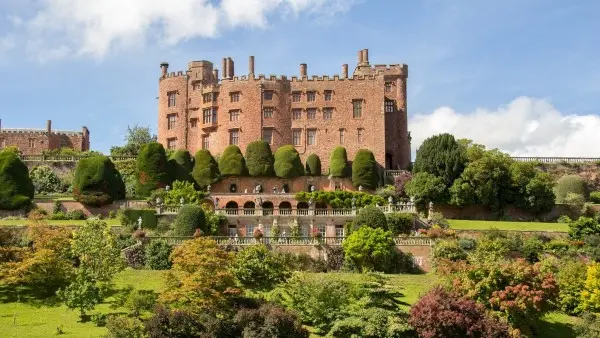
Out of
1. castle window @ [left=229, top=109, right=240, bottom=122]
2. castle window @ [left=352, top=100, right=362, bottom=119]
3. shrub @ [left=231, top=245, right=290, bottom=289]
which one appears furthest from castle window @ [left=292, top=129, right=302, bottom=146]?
shrub @ [left=231, top=245, right=290, bottom=289]

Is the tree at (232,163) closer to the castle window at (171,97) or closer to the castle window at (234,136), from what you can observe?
the castle window at (234,136)

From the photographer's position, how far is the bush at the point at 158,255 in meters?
46.2

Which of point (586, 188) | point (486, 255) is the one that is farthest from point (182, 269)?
point (586, 188)

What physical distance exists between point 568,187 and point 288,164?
24906 mm

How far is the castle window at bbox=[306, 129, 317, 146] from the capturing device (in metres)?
76.4

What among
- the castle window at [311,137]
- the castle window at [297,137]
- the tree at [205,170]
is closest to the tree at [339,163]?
the castle window at [311,137]

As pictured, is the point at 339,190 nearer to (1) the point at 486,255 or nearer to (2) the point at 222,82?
(2) the point at 222,82

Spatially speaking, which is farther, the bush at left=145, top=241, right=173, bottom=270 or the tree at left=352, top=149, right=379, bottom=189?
the tree at left=352, top=149, right=379, bottom=189

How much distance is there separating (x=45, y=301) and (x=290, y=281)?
12263 millimetres

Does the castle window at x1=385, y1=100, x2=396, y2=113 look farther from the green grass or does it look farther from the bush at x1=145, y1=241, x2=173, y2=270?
the bush at x1=145, y1=241, x2=173, y2=270

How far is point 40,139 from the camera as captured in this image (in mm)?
90750

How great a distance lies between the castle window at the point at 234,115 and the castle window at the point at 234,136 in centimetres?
107

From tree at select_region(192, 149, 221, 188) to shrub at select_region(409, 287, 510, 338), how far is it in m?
36.0

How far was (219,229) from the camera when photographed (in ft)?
180
